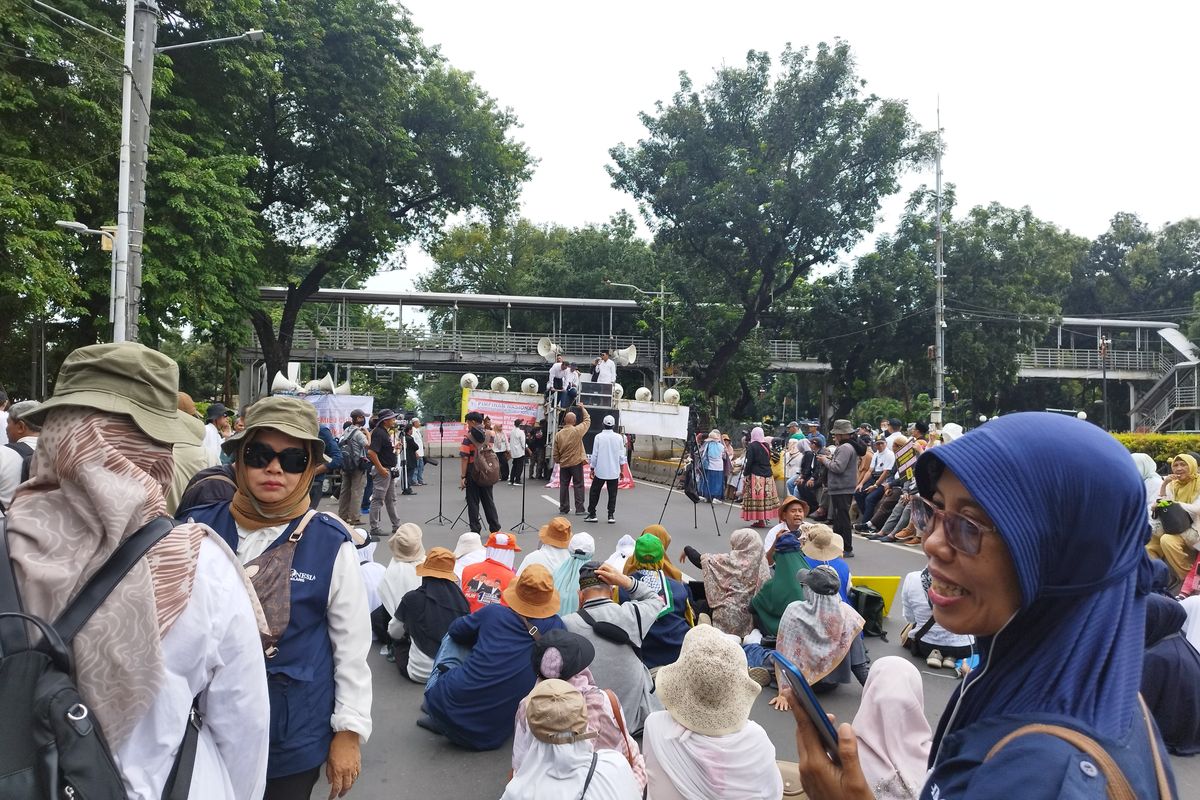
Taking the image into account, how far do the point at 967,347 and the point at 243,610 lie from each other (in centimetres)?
3680

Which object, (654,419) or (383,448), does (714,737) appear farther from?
(654,419)

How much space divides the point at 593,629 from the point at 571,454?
8.73m

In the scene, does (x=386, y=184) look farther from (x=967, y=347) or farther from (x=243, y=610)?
(x=243, y=610)

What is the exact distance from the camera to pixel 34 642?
1.27 metres

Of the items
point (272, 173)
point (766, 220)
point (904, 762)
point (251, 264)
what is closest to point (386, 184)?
point (272, 173)

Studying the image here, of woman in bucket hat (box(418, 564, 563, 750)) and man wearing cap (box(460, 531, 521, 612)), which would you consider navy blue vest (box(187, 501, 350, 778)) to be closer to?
woman in bucket hat (box(418, 564, 563, 750))

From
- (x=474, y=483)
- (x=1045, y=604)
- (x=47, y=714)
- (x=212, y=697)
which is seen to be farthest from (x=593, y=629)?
(x=474, y=483)

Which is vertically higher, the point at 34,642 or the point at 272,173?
the point at 272,173

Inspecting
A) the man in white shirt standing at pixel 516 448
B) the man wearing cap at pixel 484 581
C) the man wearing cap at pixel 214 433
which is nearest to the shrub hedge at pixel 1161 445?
the man in white shirt standing at pixel 516 448

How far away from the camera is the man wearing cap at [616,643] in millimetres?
4391

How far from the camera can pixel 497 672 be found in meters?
4.40

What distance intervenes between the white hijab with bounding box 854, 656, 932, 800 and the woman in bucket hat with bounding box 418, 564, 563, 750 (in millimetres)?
1772

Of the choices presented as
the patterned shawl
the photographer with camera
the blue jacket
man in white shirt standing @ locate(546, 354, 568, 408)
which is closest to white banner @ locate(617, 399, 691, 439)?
man in white shirt standing @ locate(546, 354, 568, 408)

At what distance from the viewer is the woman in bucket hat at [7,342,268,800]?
135 cm
